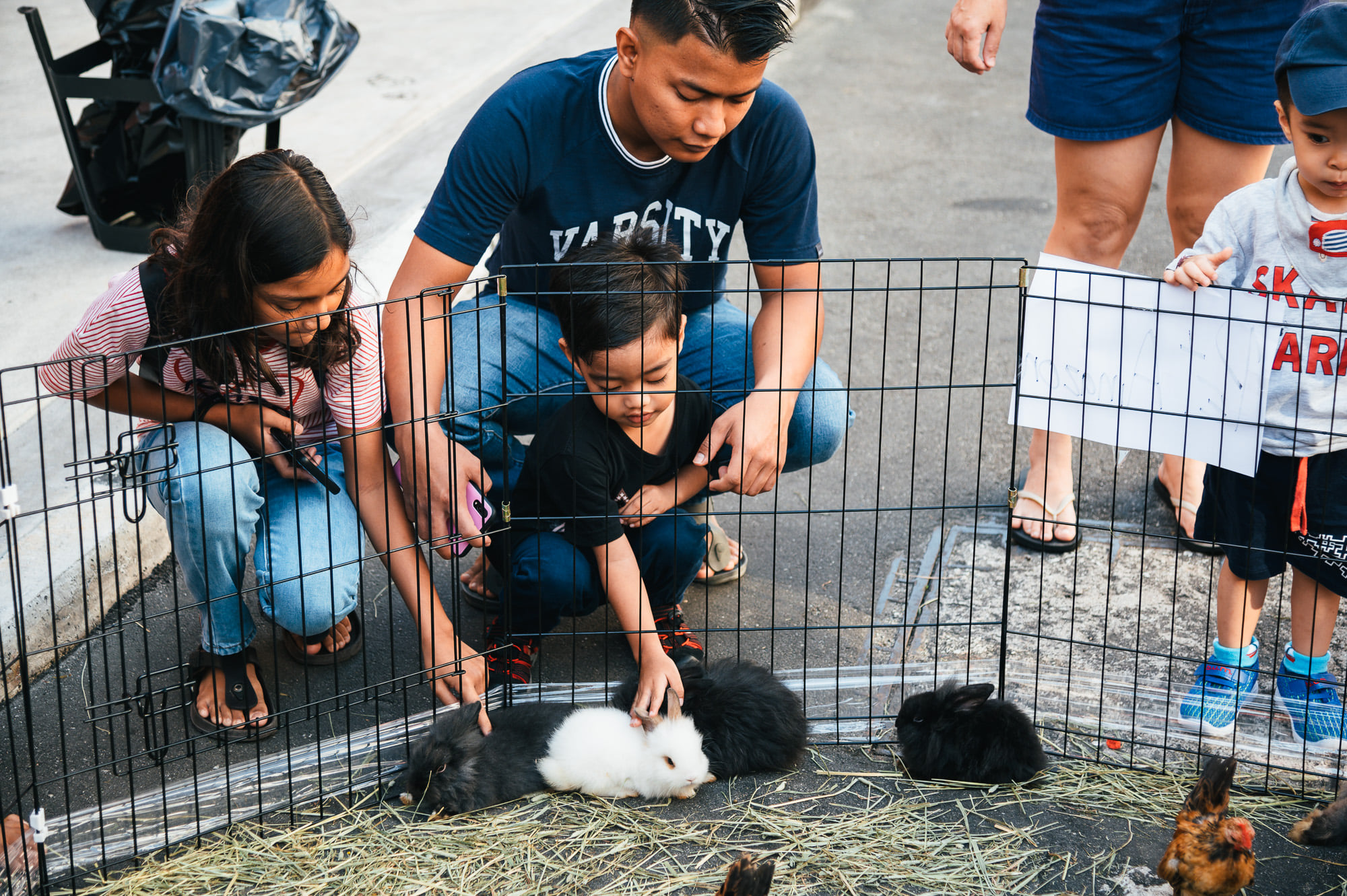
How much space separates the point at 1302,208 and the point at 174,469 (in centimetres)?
230

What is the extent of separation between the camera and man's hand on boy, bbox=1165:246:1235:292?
7.45 feet

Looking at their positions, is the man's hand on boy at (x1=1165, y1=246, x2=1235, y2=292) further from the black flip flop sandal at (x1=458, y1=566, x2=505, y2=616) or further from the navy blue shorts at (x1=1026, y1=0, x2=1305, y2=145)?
the black flip flop sandal at (x1=458, y1=566, x2=505, y2=616)

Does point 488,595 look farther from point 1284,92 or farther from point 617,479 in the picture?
point 1284,92

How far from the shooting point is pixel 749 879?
1953 mm

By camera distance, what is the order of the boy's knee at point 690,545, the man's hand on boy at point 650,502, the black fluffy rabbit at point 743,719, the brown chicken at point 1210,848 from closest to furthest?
the brown chicken at point 1210,848 → the black fluffy rabbit at point 743,719 → the man's hand on boy at point 650,502 → the boy's knee at point 690,545

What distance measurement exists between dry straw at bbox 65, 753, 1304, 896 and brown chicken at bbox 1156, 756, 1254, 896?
19cm

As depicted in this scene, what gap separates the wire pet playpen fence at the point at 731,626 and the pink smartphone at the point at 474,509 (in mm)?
56

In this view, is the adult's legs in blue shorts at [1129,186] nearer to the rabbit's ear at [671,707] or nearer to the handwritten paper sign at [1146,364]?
the handwritten paper sign at [1146,364]

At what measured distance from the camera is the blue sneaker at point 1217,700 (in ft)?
8.45

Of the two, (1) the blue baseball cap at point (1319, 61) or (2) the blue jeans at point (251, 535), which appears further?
(2) the blue jeans at point (251, 535)

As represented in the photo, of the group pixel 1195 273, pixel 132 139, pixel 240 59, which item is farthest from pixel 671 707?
pixel 132 139

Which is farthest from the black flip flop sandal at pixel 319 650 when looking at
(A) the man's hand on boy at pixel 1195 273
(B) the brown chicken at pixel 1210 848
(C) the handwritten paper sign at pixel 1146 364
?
(A) the man's hand on boy at pixel 1195 273

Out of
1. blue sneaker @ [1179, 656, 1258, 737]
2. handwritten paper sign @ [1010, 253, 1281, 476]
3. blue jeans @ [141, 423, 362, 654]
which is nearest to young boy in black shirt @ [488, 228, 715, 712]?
blue jeans @ [141, 423, 362, 654]

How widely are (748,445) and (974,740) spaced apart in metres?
0.75
